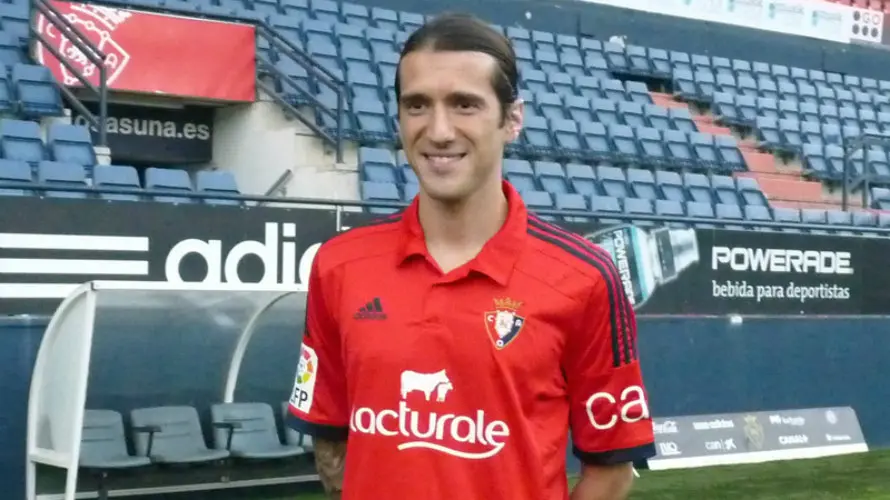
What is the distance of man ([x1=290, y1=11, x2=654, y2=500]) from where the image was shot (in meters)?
1.94

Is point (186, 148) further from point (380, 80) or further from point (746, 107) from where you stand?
point (746, 107)

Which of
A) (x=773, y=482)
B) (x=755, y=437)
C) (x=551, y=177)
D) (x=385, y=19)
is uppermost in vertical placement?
(x=385, y=19)

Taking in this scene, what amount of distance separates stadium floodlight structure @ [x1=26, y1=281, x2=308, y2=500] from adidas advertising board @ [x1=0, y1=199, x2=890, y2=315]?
20cm

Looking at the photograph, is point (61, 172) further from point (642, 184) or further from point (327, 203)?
point (642, 184)

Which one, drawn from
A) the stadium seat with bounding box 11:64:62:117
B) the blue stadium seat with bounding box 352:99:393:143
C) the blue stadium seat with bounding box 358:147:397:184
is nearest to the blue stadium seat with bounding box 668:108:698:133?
the blue stadium seat with bounding box 352:99:393:143

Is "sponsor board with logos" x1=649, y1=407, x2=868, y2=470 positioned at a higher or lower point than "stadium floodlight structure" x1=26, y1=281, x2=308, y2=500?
lower

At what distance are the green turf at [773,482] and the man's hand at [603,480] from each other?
6.15m

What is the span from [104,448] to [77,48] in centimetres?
451

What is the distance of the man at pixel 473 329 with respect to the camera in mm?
1938

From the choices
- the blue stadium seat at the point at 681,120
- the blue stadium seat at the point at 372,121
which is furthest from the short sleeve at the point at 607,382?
the blue stadium seat at the point at 681,120

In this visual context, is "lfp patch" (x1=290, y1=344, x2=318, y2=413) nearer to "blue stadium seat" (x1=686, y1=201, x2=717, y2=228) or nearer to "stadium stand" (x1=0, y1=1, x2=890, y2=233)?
"stadium stand" (x1=0, y1=1, x2=890, y2=233)

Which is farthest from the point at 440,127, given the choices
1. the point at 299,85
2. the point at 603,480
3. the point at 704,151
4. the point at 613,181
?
the point at 704,151

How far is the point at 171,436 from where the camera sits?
7625 mm

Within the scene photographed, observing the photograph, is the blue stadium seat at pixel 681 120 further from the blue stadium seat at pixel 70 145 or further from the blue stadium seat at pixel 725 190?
the blue stadium seat at pixel 70 145
